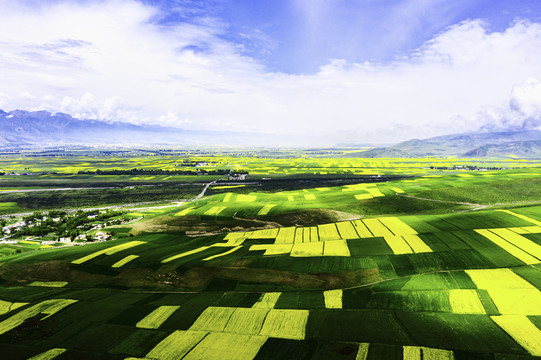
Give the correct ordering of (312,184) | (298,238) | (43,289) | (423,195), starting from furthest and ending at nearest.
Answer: (312,184), (423,195), (298,238), (43,289)

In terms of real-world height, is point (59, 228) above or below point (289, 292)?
below

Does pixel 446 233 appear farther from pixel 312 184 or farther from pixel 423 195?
pixel 312 184

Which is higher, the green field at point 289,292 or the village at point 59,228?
the green field at point 289,292

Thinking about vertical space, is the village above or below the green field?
below

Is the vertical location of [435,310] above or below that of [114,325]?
above

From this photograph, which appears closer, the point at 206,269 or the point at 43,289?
the point at 43,289

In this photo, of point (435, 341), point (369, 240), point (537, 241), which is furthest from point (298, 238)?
point (537, 241)

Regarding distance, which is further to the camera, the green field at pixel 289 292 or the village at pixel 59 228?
the village at pixel 59 228

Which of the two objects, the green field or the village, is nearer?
the green field

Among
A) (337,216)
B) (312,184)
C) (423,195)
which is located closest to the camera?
(337,216)

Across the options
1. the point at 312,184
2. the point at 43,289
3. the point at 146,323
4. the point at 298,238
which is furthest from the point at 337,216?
the point at 312,184

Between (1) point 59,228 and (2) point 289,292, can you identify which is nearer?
(2) point 289,292
